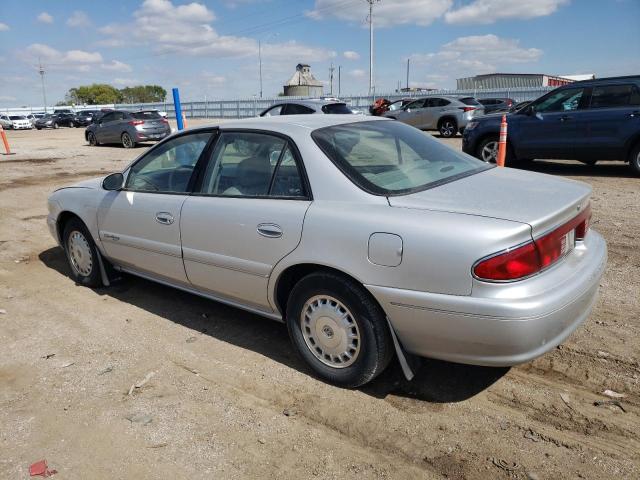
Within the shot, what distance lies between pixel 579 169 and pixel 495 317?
9.26 metres

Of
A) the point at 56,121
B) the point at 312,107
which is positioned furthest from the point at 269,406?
the point at 56,121

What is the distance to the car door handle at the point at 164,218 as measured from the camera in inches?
153

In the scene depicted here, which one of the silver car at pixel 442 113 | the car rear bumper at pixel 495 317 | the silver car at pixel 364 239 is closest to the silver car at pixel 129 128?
the silver car at pixel 442 113

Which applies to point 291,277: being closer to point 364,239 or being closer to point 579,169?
point 364,239

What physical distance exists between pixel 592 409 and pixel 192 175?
2.98 metres

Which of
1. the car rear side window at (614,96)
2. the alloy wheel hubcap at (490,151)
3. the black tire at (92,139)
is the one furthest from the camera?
the black tire at (92,139)

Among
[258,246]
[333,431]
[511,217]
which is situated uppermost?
[511,217]

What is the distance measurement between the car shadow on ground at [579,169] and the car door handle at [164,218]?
8.27m

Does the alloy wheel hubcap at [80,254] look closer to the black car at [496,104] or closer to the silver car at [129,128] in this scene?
the silver car at [129,128]

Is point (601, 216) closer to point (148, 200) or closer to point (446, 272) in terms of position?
point (446, 272)

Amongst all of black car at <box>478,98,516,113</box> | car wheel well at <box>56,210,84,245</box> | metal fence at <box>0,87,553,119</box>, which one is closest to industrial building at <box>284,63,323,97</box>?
metal fence at <box>0,87,553,119</box>

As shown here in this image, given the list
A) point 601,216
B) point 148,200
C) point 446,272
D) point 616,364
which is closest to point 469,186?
point 446,272

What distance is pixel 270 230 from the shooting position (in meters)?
3.21

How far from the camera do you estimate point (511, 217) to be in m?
2.58
